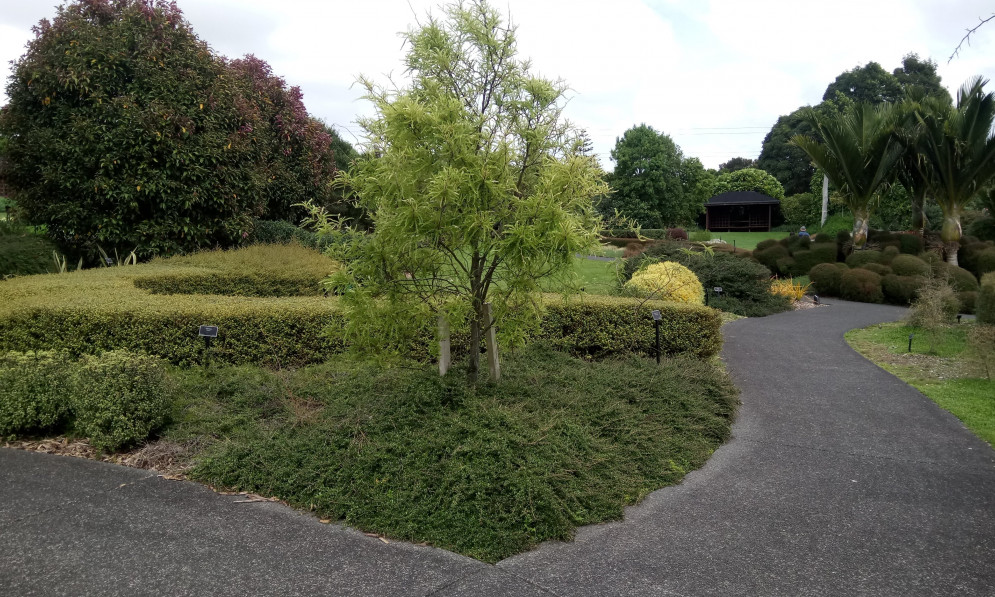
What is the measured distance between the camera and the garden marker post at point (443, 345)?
17.6 feet

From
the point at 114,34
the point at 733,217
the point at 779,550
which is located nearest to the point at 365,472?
Result: the point at 779,550

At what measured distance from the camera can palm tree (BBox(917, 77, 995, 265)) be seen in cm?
1900

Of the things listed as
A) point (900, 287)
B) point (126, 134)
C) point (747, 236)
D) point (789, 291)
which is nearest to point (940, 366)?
point (789, 291)

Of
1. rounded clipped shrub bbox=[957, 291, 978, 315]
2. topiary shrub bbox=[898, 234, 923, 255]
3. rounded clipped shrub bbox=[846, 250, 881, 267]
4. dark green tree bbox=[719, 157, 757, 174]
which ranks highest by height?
dark green tree bbox=[719, 157, 757, 174]

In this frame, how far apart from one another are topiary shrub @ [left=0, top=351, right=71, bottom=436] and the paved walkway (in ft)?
1.15

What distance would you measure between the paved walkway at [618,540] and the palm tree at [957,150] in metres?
18.0

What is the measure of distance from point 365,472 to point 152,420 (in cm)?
209

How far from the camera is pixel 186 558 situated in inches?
134

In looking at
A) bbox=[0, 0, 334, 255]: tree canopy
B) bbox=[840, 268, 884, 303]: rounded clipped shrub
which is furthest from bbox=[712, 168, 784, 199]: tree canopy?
bbox=[0, 0, 334, 255]: tree canopy

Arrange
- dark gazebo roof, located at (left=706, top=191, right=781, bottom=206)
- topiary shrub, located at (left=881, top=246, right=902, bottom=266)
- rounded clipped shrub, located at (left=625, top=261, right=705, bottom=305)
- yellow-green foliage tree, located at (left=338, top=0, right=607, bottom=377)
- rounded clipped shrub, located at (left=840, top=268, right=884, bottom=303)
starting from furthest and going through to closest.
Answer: dark gazebo roof, located at (left=706, top=191, right=781, bottom=206) → topiary shrub, located at (left=881, top=246, right=902, bottom=266) → rounded clipped shrub, located at (left=840, top=268, right=884, bottom=303) → rounded clipped shrub, located at (left=625, top=261, right=705, bottom=305) → yellow-green foliage tree, located at (left=338, top=0, right=607, bottom=377)

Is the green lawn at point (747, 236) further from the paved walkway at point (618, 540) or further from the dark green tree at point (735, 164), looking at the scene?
the paved walkway at point (618, 540)

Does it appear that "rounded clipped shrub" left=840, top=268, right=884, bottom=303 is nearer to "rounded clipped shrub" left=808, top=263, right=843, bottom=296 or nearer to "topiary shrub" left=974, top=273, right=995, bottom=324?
"rounded clipped shrub" left=808, top=263, right=843, bottom=296

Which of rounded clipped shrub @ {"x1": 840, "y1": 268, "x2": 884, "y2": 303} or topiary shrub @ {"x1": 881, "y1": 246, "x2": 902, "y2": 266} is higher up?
topiary shrub @ {"x1": 881, "y1": 246, "x2": 902, "y2": 266}

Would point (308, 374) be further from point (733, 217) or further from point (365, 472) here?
point (733, 217)
